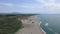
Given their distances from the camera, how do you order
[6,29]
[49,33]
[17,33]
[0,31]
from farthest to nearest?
[49,33]
[17,33]
[6,29]
[0,31]

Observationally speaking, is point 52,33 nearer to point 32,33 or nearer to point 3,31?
point 32,33

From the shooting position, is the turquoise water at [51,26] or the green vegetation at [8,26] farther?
the turquoise water at [51,26]

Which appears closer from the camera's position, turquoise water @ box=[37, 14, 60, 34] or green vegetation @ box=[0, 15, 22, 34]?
green vegetation @ box=[0, 15, 22, 34]

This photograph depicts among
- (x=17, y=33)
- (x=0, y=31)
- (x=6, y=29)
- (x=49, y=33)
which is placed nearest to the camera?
(x=0, y=31)

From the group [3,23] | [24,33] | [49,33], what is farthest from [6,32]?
[49,33]

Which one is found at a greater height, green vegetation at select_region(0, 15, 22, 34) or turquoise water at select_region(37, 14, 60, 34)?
green vegetation at select_region(0, 15, 22, 34)

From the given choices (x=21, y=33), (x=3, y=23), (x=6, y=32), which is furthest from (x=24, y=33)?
(x=6, y=32)

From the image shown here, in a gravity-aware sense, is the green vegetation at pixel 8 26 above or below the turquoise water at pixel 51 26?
above

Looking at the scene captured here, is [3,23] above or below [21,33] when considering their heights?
above

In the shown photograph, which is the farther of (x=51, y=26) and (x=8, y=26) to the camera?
(x=51, y=26)

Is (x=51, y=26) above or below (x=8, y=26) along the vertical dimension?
below

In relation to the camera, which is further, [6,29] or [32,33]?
[32,33]
